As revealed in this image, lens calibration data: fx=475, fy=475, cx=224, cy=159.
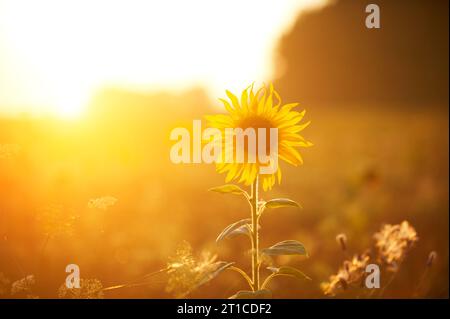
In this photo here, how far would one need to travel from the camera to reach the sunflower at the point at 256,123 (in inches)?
74.2

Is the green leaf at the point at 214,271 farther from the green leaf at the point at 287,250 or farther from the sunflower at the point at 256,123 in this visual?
the sunflower at the point at 256,123

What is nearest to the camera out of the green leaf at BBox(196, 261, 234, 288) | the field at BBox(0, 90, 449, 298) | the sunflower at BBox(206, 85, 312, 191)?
the green leaf at BBox(196, 261, 234, 288)

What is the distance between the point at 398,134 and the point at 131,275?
7432 millimetres

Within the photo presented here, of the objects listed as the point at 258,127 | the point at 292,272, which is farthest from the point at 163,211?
the point at 292,272

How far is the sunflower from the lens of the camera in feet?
6.18

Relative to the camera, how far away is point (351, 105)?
14000mm

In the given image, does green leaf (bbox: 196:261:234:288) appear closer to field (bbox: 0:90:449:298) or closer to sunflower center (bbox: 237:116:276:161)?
field (bbox: 0:90:449:298)

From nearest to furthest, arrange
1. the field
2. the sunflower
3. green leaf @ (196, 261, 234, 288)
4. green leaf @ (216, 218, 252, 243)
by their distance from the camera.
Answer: green leaf @ (196, 261, 234, 288) < green leaf @ (216, 218, 252, 243) < the sunflower < the field

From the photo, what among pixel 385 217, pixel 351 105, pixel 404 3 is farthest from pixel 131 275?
pixel 404 3

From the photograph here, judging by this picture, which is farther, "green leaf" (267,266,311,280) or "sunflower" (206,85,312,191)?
"sunflower" (206,85,312,191)

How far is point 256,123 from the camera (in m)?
1.92

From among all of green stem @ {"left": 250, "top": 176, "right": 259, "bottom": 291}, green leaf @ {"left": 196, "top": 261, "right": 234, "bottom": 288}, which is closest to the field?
green leaf @ {"left": 196, "top": 261, "right": 234, "bottom": 288}

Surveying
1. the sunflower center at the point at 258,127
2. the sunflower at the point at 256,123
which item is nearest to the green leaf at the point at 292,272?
the sunflower at the point at 256,123
